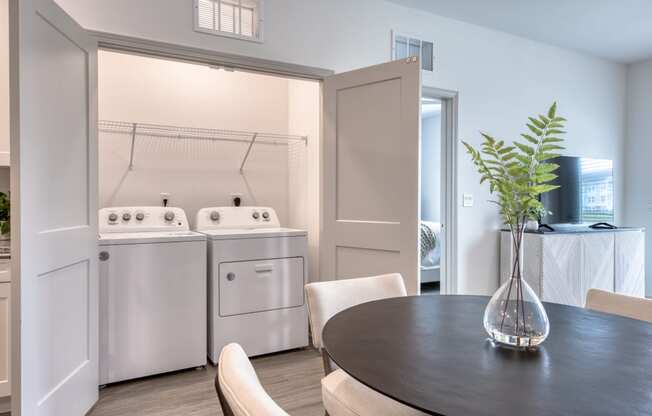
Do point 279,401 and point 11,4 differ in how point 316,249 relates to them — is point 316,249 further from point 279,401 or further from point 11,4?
point 11,4

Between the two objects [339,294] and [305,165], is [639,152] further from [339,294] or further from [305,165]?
[339,294]

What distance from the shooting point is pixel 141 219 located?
10.2 feet

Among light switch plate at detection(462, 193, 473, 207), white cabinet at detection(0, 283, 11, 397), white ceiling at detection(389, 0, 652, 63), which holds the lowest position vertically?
white cabinet at detection(0, 283, 11, 397)

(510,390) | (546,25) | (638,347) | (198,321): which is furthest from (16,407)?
(546,25)

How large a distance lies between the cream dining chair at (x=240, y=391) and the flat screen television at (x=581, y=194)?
3891 millimetres

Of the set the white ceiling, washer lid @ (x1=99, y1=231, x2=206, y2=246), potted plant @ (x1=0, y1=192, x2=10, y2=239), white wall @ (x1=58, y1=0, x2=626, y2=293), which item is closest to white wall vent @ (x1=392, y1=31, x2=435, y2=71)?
white wall @ (x1=58, y1=0, x2=626, y2=293)

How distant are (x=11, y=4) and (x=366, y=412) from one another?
1.93 metres

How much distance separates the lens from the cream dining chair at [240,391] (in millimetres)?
655

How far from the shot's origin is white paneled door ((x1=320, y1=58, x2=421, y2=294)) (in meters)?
2.55

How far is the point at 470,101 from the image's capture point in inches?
142

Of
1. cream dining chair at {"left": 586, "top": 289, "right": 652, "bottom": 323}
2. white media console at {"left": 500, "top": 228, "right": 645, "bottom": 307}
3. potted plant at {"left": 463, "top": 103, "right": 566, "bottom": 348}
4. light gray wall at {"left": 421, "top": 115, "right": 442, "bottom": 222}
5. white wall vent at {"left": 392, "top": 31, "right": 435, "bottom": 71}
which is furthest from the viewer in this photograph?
light gray wall at {"left": 421, "top": 115, "right": 442, "bottom": 222}

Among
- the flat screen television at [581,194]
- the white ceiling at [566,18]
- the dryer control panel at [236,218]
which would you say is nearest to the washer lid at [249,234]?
the dryer control panel at [236,218]

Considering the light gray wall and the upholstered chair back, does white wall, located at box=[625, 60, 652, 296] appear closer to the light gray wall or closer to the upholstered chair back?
the light gray wall

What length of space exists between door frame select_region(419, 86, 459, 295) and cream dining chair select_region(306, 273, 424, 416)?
6.06 feet
